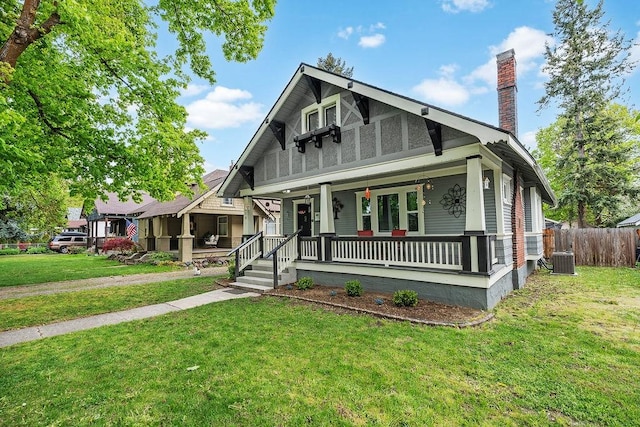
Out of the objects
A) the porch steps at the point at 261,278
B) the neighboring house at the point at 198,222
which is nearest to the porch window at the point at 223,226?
the neighboring house at the point at 198,222

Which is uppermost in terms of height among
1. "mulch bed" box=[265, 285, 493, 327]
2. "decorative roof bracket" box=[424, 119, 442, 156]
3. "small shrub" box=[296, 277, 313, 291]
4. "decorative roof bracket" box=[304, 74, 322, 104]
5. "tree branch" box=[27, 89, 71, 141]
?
"decorative roof bracket" box=[304, 74, 322, 104]

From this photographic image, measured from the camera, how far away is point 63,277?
13.9 metres

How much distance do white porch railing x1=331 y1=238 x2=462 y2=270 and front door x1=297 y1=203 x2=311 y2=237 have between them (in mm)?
3894

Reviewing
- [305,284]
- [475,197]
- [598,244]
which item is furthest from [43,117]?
[598,244]

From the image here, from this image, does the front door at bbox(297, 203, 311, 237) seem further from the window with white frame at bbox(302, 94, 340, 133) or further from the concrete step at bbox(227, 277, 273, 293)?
the window with white frame at bbox(302, 94, 340, 133)

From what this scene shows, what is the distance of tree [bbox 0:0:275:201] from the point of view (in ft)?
19.9

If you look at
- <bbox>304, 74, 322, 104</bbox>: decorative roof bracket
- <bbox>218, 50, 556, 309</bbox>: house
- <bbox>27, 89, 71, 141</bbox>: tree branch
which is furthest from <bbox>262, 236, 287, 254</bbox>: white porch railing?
<bbox>27, 89, 71, 141</bbox>: tree branch

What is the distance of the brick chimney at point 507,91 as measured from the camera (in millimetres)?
10109

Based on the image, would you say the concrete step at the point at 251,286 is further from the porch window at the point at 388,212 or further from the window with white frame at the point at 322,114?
the window with white frame at the point at 322,114

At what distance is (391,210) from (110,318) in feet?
28.7

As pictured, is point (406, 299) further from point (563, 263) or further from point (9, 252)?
point (9, 252)

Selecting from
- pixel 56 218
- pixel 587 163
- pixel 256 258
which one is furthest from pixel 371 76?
pixel 56 218

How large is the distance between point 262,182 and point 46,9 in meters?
7.48

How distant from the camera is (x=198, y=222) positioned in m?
22.7
